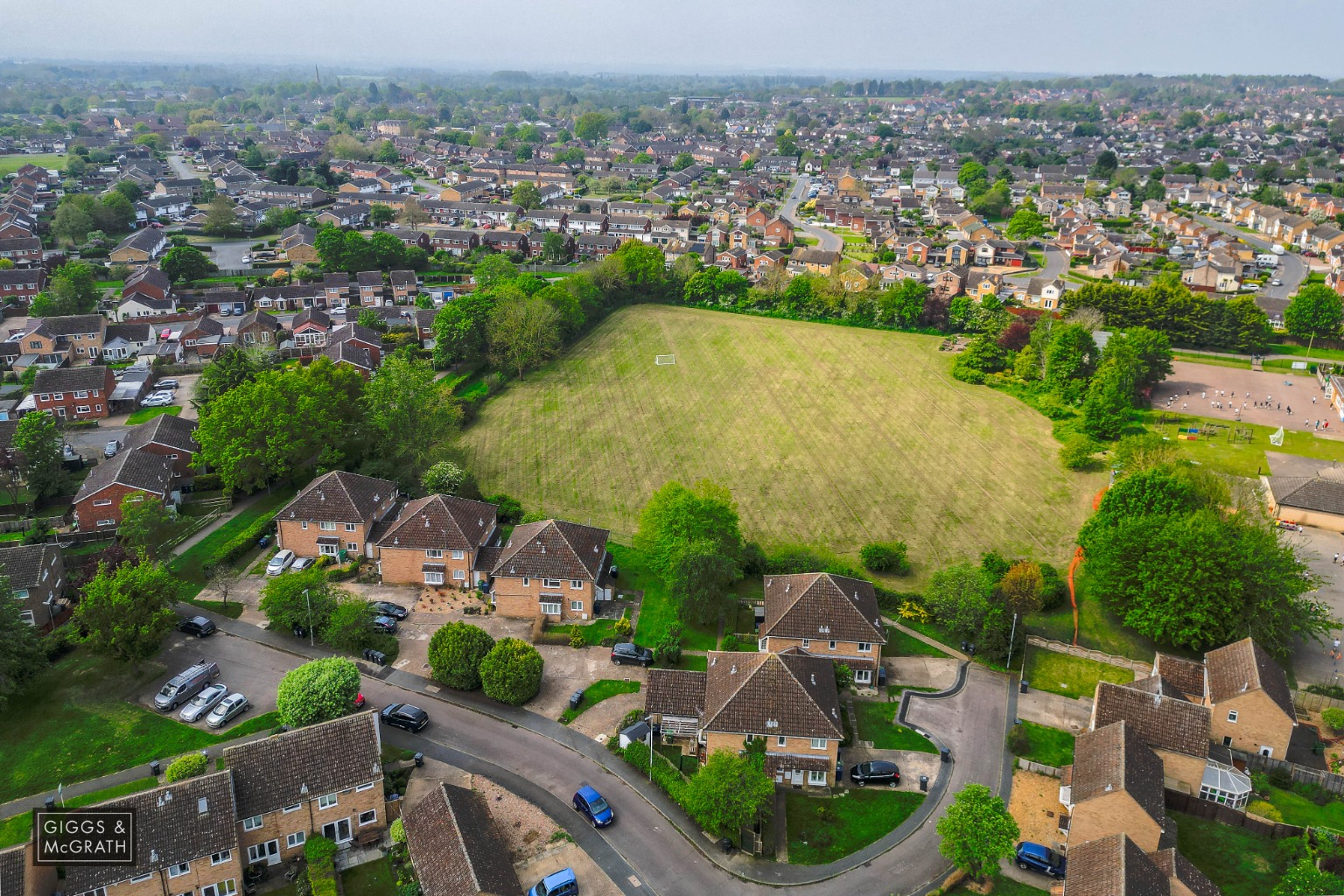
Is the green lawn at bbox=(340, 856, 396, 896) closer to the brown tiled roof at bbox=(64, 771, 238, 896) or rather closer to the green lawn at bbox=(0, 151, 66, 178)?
the brown tiled roof at bbox=(64, 771, 238, 896)

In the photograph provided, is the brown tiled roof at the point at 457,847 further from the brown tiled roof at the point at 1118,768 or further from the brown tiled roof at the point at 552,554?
the brown tiled roof at the point at 1118,768

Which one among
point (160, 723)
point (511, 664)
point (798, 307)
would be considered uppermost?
point (798, 307)

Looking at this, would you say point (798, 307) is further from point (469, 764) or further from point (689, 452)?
point (469, 764)

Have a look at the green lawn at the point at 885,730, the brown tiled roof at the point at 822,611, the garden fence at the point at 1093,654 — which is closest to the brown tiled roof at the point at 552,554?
the brown tiled roof at the point at 822,611

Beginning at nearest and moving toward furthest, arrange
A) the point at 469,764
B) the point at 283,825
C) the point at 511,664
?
the point at 283,825, the point at 469,764, the point at 511,664

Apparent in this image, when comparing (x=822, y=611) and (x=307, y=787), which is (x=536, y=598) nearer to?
(x=822, y=611)

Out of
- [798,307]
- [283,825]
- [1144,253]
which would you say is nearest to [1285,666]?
[283,825]
